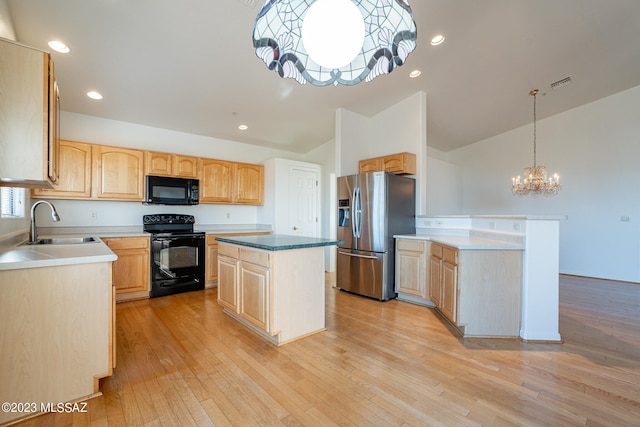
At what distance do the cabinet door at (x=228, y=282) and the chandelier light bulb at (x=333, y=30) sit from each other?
217cm

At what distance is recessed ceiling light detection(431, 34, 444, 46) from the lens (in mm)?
3051

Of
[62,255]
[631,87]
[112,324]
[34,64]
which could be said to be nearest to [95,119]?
[34,64]

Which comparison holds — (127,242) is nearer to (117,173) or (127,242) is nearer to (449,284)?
(117,173)

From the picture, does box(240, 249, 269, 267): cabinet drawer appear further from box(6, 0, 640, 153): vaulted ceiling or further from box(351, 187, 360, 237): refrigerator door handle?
box(6, 0, 640, 153): vaulted ceiling

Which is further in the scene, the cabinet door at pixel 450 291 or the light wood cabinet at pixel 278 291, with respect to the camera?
the cabinet door at pixel 450 291

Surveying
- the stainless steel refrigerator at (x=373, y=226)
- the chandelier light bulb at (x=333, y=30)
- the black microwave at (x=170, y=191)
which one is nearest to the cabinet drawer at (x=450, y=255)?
the stainless steel refrigerator at (x=373, y=226)

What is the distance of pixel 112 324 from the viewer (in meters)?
1.83

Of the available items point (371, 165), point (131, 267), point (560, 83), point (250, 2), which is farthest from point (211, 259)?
point (560, 83)

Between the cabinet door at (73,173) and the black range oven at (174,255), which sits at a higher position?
the cabinet door at (73,173)

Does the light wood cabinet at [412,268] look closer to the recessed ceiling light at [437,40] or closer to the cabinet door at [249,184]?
the recessed ceiling light at [437,40]

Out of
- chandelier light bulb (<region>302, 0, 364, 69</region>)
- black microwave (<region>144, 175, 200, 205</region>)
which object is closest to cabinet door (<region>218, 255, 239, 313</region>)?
black microwave (<region>144, 175, 200, 205</region>)

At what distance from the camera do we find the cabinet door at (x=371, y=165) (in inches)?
173

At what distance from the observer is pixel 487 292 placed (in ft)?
8.63

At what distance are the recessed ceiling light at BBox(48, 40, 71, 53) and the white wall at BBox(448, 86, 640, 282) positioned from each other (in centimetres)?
705
